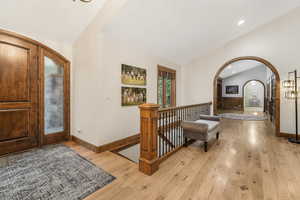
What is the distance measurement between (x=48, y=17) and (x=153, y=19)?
2.07m

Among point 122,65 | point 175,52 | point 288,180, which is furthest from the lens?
point 175,52

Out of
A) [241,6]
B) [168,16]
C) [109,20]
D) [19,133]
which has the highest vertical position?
[241,6]

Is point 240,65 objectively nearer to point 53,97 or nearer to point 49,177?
point 53,97

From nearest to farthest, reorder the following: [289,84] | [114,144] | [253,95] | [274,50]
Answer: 1. [114,144]
2. [289,84]
3. [274,50]
4. [253,95]

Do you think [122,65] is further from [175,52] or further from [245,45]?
[245,45]

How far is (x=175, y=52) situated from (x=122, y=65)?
7.19 ft

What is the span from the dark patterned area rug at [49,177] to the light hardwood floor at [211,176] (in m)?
0.18

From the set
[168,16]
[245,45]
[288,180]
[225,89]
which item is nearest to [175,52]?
[168,16]

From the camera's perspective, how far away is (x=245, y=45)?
186 inches

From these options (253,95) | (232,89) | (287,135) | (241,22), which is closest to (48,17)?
(241,22)

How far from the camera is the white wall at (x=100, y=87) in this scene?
2.80 m

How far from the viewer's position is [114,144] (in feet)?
10.1

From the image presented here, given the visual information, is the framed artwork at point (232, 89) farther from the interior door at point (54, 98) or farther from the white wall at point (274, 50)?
the interior door at point (54, 98)

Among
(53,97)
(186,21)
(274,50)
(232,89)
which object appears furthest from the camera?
(232,89)
